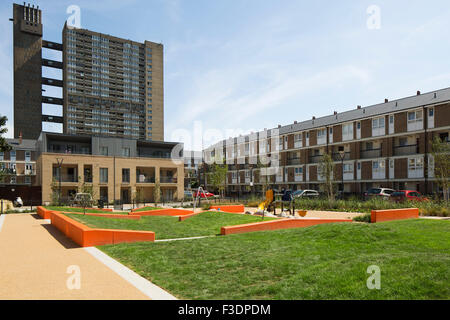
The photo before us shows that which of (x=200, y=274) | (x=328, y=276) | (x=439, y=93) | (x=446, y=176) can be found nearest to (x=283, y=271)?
(x=328, y=276)

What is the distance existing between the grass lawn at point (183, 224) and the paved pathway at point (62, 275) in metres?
3.48

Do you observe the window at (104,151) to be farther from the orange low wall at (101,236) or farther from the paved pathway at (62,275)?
the paved pathway at (62,275)

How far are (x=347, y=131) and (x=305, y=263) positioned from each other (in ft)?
133

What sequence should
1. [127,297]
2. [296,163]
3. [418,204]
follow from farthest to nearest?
1. [296,163]
2. [418,204]
3. [127,297]

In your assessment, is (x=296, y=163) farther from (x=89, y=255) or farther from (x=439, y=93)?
(x=89, y=255)

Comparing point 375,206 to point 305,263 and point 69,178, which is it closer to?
point 305,263

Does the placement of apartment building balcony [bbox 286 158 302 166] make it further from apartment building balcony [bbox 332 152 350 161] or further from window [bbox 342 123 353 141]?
window [bbox 342 123 353 141]

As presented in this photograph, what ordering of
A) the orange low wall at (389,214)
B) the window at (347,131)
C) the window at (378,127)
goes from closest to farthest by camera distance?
the orange low wall at (389,214) → the window at (378,127) → the window at (347,131)

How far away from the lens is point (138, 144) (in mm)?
53562

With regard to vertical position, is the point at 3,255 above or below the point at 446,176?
below

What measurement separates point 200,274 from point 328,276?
8.54ft

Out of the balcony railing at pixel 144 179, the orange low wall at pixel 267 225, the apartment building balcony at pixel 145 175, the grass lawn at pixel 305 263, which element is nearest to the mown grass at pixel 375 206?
the orange low wall at pixel 267 225

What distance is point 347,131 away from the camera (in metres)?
44.1

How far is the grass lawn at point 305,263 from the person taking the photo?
16.9 ft
